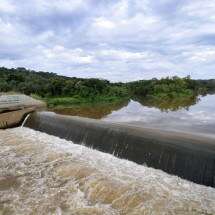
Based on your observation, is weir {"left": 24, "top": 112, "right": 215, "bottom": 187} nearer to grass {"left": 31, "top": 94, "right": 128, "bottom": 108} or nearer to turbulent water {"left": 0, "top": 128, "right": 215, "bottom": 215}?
turbulent water {"left": 0, "top": 128, "right": 215, "bottom": 215}

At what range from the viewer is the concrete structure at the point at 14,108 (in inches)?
508

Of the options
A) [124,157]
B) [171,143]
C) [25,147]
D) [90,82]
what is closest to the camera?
[171,143]

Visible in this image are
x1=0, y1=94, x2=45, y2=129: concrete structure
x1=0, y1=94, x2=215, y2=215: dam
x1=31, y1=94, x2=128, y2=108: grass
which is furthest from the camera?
x1=31, y1=94, x2=128, y2=108: grass

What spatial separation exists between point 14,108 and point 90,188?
9771 mm

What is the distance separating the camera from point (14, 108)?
1409 cm

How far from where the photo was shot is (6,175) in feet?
20.9

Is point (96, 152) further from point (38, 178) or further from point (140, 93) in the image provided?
point (140, 93)

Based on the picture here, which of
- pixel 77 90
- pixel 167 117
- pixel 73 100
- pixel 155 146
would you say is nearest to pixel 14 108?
pixel 155 146

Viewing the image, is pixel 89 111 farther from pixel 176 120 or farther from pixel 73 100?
pixel 176 120

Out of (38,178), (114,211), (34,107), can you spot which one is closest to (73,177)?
(38,178)

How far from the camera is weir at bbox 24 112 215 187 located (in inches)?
219

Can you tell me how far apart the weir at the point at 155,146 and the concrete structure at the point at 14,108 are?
13.1 feet

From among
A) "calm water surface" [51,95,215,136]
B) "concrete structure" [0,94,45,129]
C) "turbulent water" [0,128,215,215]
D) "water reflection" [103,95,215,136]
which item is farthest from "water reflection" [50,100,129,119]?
"turbulent water" [0,128,215,215]

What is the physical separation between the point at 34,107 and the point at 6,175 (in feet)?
27.0
